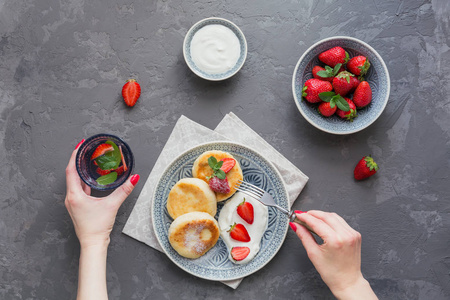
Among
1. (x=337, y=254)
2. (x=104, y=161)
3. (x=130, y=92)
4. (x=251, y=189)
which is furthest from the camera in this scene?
(x=130, y=92)

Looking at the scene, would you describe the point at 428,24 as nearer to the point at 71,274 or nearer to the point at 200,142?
the point at 200,142

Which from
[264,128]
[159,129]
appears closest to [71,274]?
[159,129]

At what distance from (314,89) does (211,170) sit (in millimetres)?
664

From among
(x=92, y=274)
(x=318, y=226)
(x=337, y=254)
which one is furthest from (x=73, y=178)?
(x=337, y=254)

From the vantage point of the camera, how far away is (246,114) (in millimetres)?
2275

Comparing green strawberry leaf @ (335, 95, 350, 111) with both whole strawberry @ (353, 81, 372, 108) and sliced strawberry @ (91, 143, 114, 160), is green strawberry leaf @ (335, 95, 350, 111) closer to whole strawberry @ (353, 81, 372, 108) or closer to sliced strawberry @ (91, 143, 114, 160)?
whole strawberry @ (353, 81, 372, 108)

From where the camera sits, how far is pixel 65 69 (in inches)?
90.0

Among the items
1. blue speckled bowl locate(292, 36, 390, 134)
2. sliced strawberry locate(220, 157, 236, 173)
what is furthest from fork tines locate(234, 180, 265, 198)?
Result: blue speckled bowl locate(292, 36, 390, 134)

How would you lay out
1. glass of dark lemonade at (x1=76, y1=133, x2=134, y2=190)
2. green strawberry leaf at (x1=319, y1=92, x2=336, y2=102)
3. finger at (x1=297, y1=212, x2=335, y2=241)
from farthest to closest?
green strawberry leaf at (x1=319, y1=92, x2=336, y2=102) < glass of dark lemonade at (x1=76, y1=133, x2=134, y2=190) < finger at (x1=297, y1=212, x2=335, y2=241)

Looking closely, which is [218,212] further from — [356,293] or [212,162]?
[356,293]

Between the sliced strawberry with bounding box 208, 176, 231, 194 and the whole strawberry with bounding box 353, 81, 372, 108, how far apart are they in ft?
2.61

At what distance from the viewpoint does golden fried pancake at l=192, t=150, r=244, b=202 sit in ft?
6.84

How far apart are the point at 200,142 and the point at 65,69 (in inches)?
33.2

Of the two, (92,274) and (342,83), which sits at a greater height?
(342,83)
